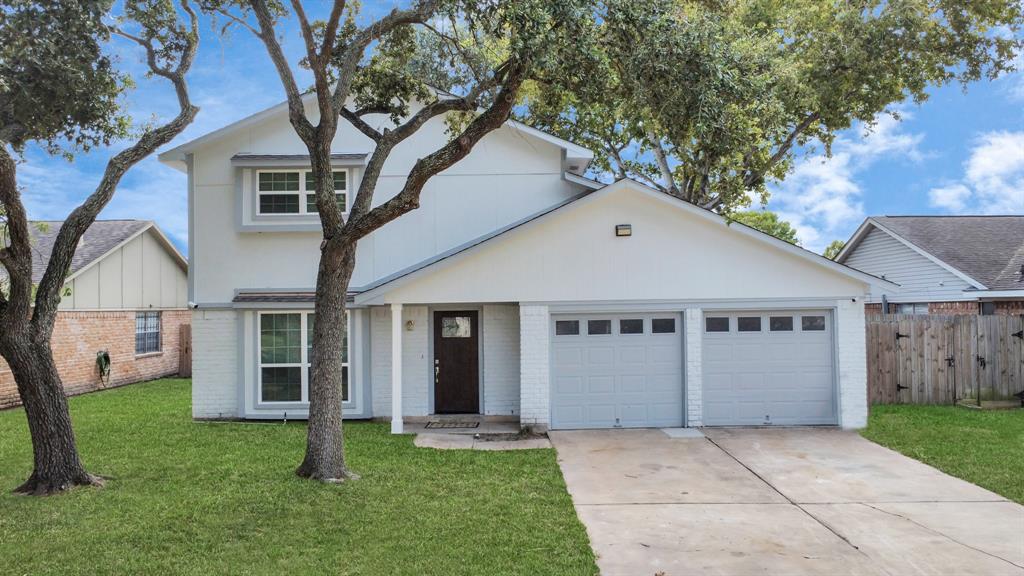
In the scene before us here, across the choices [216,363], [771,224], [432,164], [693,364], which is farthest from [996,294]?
[771,224]

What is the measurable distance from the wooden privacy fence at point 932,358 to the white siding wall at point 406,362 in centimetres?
976

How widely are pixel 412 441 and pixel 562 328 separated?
3337 millimetres

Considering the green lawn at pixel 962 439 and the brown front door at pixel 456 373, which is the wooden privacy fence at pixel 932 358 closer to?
the green lawn at pixel 962 439

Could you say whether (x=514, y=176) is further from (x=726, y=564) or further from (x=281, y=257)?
(x=726, y=564)

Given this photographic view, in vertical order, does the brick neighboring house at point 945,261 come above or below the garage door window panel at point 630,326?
above

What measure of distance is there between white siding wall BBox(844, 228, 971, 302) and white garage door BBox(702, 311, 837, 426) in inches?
273

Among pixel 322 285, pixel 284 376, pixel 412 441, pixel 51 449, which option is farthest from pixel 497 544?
pixel 284 376

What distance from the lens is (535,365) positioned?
1217cm

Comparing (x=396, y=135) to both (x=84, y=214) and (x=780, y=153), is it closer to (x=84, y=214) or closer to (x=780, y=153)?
(x=84, y=214)

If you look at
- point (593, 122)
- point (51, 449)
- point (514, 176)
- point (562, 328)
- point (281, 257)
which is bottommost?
point (51, 449)

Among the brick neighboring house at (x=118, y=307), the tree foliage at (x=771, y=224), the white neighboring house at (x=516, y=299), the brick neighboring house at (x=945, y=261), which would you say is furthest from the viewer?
the tree foliage at (x=771, y=224)

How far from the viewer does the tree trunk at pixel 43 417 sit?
8.27 metres

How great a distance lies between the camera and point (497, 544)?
6.38m

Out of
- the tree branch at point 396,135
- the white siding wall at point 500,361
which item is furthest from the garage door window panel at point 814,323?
the tree branch at point 396,135
